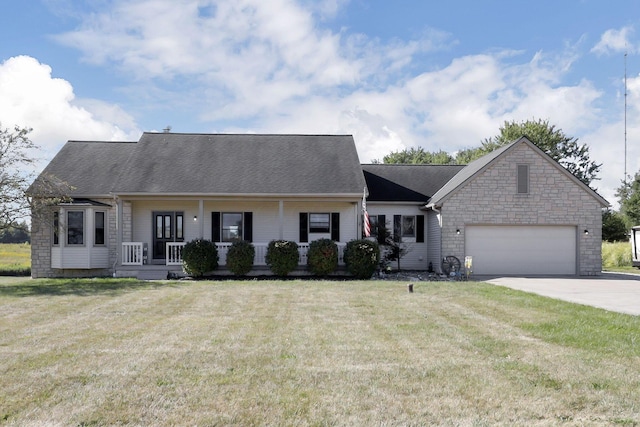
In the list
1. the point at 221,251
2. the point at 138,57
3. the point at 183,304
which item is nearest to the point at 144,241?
the point at 221,251

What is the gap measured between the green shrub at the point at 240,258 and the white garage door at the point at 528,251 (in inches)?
345

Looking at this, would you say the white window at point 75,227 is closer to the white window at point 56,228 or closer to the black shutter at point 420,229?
the white window at point 56,228

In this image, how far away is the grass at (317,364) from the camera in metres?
4.68

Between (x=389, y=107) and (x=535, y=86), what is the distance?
6726 millimetres

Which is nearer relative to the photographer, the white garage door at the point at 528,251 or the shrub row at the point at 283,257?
the shrub row at the point at 283,257

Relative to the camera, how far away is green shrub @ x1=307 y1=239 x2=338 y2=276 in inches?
719

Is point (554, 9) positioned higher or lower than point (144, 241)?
higher

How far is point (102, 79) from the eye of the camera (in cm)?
1891

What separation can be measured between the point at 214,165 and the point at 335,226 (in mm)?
5503

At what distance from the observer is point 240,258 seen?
1811 cm

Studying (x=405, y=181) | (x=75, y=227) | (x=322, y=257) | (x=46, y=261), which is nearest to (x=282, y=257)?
(x=322, y=257)

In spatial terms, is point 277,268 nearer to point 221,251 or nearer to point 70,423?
point 221,251

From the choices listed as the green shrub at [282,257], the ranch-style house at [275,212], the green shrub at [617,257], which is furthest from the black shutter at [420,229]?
the green shrub at [617,257]

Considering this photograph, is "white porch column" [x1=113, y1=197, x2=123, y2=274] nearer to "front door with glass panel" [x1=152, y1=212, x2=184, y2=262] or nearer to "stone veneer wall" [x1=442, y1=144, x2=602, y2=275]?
"front door with glass panel" [x1=152, y1=212, x2=184, y2=262]
